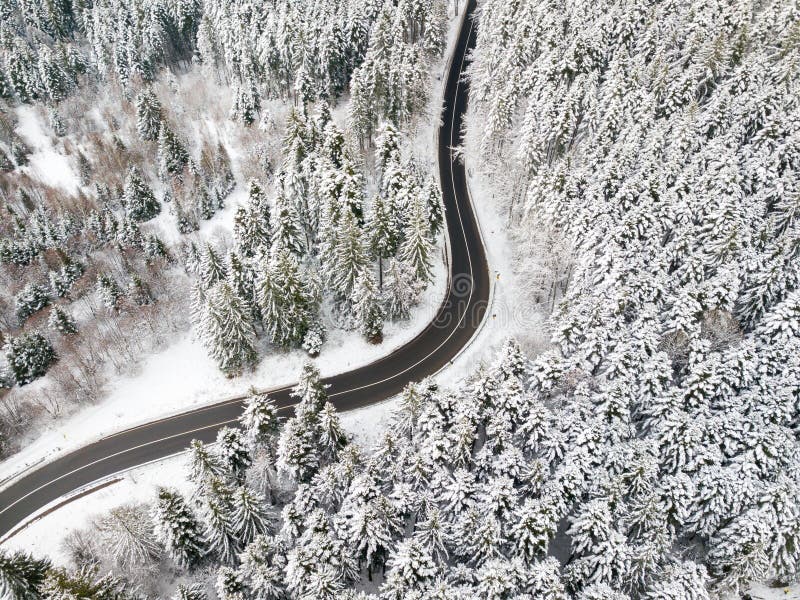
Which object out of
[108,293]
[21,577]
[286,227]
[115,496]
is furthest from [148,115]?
[21,577]

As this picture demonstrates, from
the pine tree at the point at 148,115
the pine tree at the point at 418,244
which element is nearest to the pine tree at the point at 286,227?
the pine tree at the point at 418,244

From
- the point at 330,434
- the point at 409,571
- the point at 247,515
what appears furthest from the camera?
the point at 330,434

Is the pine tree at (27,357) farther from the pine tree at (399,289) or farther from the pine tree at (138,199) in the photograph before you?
the pine tree at (399,289)

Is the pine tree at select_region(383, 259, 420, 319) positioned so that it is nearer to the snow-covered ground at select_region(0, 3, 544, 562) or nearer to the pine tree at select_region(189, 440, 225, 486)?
the snow-covered ground at select_region(0, 3, 544, 562)

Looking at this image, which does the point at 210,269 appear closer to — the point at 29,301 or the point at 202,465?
the point at 202,465

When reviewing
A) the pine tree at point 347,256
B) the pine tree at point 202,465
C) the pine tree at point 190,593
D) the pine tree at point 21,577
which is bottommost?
the pine tree at point 21,577

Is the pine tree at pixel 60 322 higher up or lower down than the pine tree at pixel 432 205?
lower down
